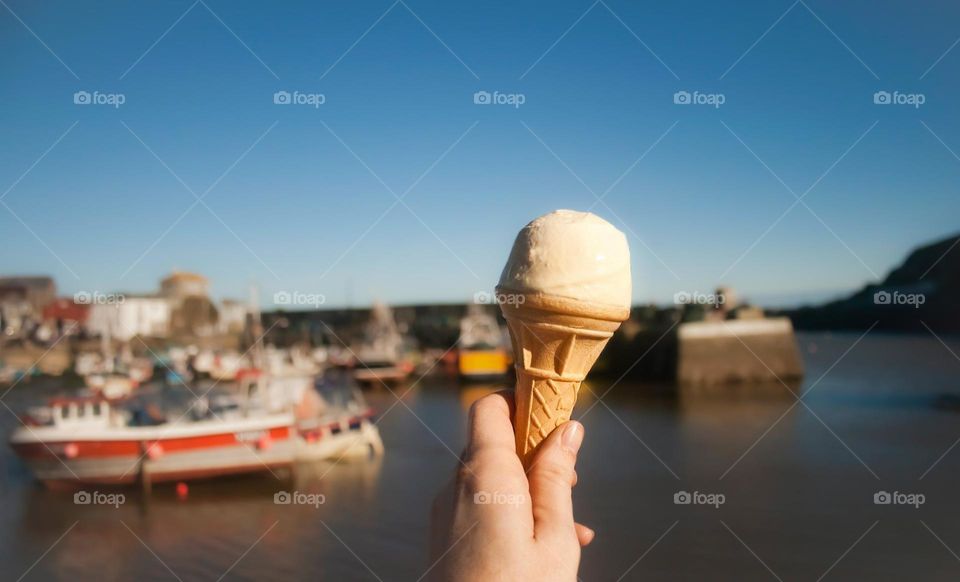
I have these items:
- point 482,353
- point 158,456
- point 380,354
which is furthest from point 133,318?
point 158,456

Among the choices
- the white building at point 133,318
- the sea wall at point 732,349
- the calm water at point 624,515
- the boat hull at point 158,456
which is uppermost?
the white building at point 133,318

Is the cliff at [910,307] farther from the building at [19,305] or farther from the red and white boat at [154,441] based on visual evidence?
the building at [19,305]

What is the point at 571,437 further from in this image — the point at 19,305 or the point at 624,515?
the point at 19,305

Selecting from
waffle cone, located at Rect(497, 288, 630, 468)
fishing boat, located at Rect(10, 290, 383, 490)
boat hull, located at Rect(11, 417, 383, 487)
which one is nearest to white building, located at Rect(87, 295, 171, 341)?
fishing boat, located at Rect(10, 290, 383, 490)

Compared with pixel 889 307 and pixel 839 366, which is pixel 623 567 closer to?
pixel 839 366

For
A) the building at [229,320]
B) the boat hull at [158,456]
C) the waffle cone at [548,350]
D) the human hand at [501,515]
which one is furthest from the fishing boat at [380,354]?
the human hand at [501,515]
